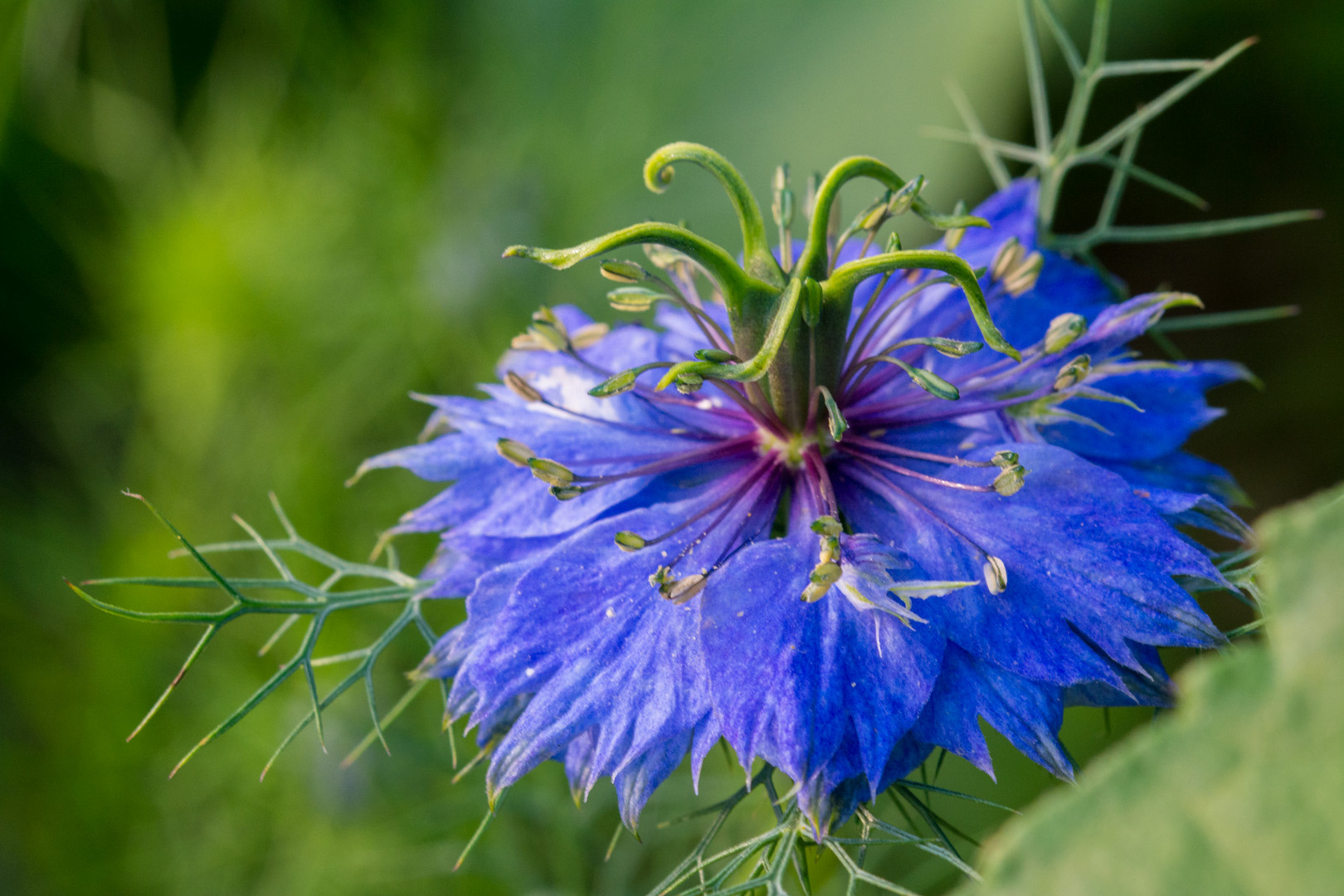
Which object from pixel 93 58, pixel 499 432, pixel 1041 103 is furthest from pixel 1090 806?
pixel 93 58

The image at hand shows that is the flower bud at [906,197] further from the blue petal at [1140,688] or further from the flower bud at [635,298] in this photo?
the blue petal at [1140,688]

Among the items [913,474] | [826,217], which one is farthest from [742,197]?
[913,474]

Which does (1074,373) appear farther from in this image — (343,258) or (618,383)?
(343,258)

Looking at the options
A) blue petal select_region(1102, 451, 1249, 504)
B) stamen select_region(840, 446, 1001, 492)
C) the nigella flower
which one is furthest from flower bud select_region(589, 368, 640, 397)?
blue petal select_region(1102, 451, 1249, 504)

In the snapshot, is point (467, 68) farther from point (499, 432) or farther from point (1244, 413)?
point (1244, 413)

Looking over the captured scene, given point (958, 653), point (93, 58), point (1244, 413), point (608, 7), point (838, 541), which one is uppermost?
point (93, 58)
